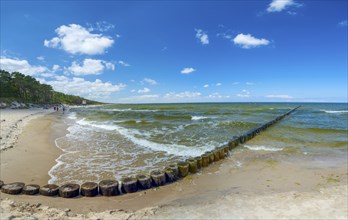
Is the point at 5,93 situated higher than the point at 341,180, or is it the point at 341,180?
the point at 5,93

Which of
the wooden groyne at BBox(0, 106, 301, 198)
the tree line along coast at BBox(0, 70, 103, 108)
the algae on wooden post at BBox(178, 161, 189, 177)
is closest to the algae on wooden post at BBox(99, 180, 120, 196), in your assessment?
the wooden groyne at BBox(0, 106, 301, 198)

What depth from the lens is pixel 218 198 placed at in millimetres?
6480

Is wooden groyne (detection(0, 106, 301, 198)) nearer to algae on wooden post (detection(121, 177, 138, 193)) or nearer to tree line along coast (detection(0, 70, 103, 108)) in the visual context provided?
algae on wooden post (detection(121, 177, 138, 193))

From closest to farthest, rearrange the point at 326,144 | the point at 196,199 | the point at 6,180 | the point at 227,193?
the point at 196,199, the point at 227,193, the point at 6,180, the point at 326,144

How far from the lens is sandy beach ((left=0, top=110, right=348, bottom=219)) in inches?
212

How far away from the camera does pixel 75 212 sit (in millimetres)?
5574

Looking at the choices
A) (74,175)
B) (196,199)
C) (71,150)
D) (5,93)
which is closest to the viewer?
(196,199)

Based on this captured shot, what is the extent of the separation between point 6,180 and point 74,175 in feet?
7.37

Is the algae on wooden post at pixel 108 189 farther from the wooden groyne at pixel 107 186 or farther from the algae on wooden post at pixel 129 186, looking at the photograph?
the algae on wooden post at pixel 129 186

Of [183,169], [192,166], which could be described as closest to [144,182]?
[183,169]

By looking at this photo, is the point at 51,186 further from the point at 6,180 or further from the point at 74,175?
the point at 6,180

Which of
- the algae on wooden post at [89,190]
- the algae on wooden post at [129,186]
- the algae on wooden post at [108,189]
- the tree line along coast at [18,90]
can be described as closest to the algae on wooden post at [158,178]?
the algae on wooden post at [129,186]

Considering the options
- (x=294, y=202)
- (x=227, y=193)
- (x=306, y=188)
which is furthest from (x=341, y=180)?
(x=227, y=193)

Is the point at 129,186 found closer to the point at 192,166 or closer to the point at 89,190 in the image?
the point at 89,190
